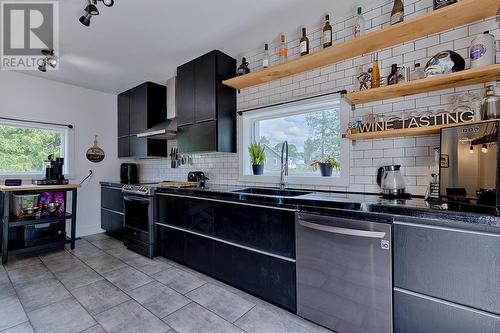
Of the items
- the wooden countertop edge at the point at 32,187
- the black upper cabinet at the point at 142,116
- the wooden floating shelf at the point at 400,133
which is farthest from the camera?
the black upper cabinet at the point at 142,116

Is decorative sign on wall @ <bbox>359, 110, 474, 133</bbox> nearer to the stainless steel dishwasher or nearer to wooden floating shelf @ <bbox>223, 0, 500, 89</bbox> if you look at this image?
wooden floating shelf @ <bbox>223, 0, 500, 89</bbox>

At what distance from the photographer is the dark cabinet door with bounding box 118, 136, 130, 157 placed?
418 centimetres

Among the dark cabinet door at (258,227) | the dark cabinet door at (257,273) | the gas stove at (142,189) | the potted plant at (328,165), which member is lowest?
the dark cabinet door at (257,273)

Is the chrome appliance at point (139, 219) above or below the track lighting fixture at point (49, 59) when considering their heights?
below

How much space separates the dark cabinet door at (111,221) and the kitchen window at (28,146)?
3.02 ft

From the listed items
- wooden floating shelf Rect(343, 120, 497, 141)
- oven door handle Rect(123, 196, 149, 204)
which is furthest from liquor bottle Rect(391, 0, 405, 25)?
oven door handle Rect(123, 196, 149, 204)

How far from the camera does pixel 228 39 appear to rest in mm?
2566

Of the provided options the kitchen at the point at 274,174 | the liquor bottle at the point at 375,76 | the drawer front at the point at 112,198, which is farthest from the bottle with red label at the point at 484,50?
the drawer front at the point at 112,198

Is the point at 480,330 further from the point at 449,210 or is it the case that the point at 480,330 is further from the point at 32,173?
the point at 32,173

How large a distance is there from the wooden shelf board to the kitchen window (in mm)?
4320

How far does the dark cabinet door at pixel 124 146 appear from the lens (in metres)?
4.18

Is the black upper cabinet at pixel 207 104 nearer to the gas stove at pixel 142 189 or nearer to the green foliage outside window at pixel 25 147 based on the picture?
the gas stove at pixel 142 189

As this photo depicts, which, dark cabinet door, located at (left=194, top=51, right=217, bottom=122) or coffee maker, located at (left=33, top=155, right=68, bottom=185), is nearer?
dark cabinet door, located at (left=194, top=51, right=217, bottom=122)

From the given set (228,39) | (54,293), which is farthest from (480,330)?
(54,293)
